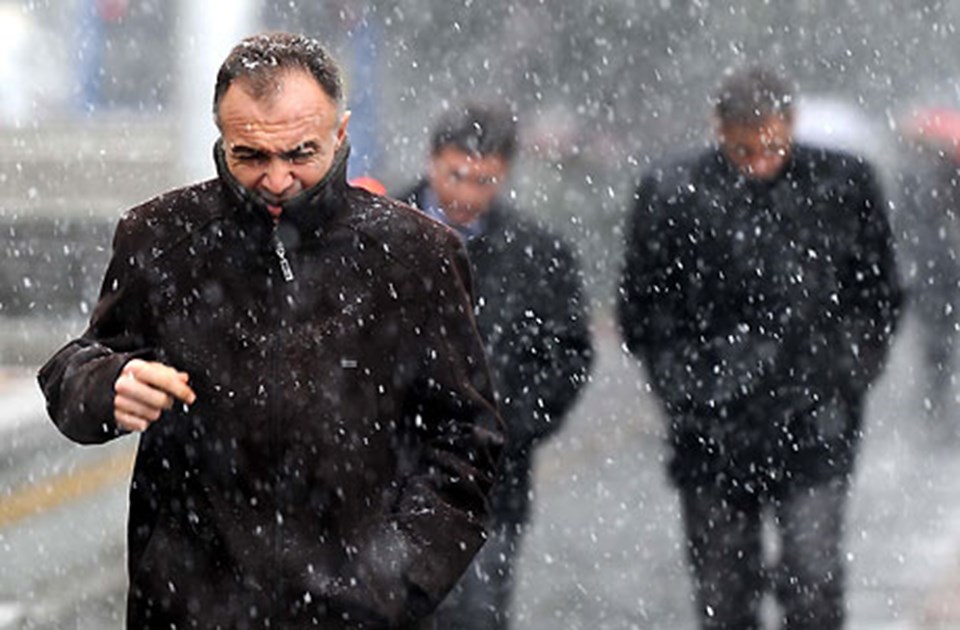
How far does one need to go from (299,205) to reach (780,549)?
239 cm

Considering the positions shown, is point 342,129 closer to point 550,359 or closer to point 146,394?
point 146,394

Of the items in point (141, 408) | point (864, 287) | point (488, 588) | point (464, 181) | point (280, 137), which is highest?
point (864, 287)

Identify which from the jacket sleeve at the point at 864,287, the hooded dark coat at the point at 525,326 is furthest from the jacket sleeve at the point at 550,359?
the jacket sleeve at the point at 864,287

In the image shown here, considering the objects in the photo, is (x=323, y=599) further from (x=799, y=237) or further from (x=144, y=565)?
(x=799, y=237)

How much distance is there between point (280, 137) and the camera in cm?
340

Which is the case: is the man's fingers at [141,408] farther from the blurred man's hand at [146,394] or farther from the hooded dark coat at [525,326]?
the hooded dark coat at [525,326]

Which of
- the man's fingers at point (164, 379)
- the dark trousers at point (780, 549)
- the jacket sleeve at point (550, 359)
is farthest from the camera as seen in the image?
the dark trousers at point (780, 549)

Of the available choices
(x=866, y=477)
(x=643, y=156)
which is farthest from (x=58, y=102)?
(x=866, y=477)

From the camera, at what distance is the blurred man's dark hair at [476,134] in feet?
17.0

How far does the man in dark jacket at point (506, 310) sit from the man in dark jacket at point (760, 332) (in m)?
0.24

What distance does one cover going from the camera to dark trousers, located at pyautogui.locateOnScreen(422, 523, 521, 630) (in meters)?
5.37

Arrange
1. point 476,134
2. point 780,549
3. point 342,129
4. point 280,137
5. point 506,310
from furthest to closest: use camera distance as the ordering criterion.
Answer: point 780,549
point 506,310
point 476,134
point 342,129
point 280,137

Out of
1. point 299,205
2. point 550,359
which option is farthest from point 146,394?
point 550,359

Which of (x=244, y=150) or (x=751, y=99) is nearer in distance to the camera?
(x=244, y=150)
